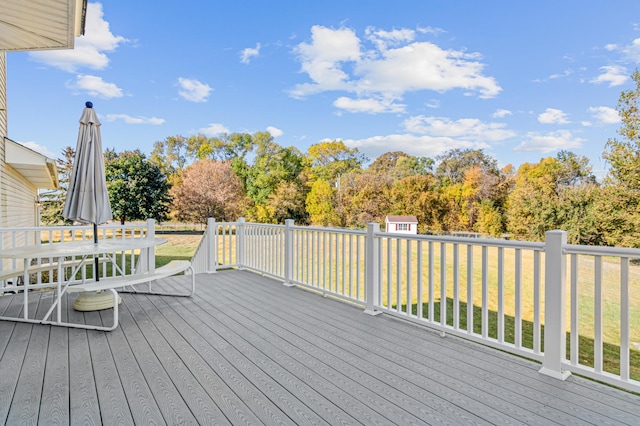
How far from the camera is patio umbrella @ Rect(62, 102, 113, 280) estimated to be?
3881 mm

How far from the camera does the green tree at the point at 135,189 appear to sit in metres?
22.6

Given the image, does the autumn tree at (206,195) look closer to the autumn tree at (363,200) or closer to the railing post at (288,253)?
the autumn tree at (363,200)

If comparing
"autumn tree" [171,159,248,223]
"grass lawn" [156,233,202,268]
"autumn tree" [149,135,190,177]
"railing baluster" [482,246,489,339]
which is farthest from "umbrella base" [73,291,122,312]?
"autumn tree" [149,135,190,177]

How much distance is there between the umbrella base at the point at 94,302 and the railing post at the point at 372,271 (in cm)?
297

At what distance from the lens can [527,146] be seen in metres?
31.1

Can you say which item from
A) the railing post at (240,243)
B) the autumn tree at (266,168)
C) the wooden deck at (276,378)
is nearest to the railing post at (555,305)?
the wooden deck at (276,378)

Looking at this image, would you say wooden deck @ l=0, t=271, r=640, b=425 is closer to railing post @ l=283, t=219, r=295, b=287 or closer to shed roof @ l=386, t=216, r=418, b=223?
railing post @ l=283, t=219, r=295, b=287

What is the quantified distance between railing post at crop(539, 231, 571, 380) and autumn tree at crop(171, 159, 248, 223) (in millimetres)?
25387

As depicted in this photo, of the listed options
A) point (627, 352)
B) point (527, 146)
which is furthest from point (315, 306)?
point (527, 146)

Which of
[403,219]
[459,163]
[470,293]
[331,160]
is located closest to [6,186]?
[470,293]

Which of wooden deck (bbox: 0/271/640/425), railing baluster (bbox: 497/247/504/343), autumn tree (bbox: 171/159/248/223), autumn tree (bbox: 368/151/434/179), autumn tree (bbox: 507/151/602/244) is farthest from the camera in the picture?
autumn tree (bbox: 368/151/434/179)

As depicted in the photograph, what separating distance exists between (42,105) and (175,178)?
9.63 metres

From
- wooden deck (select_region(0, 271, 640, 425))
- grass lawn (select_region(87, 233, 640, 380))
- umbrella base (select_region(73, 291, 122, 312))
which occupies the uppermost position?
umbrella base (select_region(73, 291, 122, 312))

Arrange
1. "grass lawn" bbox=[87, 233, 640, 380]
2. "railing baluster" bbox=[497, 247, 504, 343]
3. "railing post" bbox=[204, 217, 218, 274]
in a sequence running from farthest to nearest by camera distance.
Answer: "railing post" bbox=[204, 217, 218, 274]
"grass lawn" bbox=[87, 233, 640, 380]
"railing baluster" bbox=[497, 247, 504, 343]
